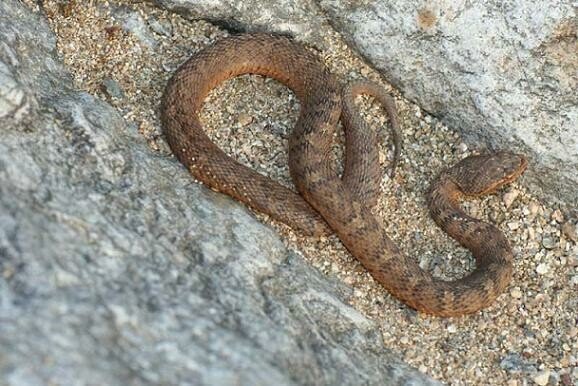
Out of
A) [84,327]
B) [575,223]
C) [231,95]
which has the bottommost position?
[84,327]

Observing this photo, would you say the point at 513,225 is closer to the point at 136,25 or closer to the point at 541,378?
the point at 541,378

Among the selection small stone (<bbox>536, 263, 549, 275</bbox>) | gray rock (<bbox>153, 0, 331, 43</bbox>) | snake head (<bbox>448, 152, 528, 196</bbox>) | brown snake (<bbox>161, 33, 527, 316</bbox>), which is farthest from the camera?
gray rock (<bbox>153, 0, 331, 43</bbox>)

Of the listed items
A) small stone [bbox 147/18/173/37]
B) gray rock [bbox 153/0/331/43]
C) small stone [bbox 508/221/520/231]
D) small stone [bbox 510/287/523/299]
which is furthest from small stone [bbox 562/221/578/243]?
small stone [bbox 147/18/173/37]

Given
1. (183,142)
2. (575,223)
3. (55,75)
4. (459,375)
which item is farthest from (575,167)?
(55,75)

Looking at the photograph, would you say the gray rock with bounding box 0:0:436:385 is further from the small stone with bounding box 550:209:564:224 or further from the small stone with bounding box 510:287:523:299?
the small stone with bounding box 550:209:564:224

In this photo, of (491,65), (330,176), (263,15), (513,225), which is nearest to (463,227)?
(513,225)

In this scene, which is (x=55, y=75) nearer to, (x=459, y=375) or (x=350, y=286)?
(x=350, y=286)

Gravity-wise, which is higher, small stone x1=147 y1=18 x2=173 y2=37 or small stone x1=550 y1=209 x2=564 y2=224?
small stone x1=550 y1=209 x2=564 y2=224
